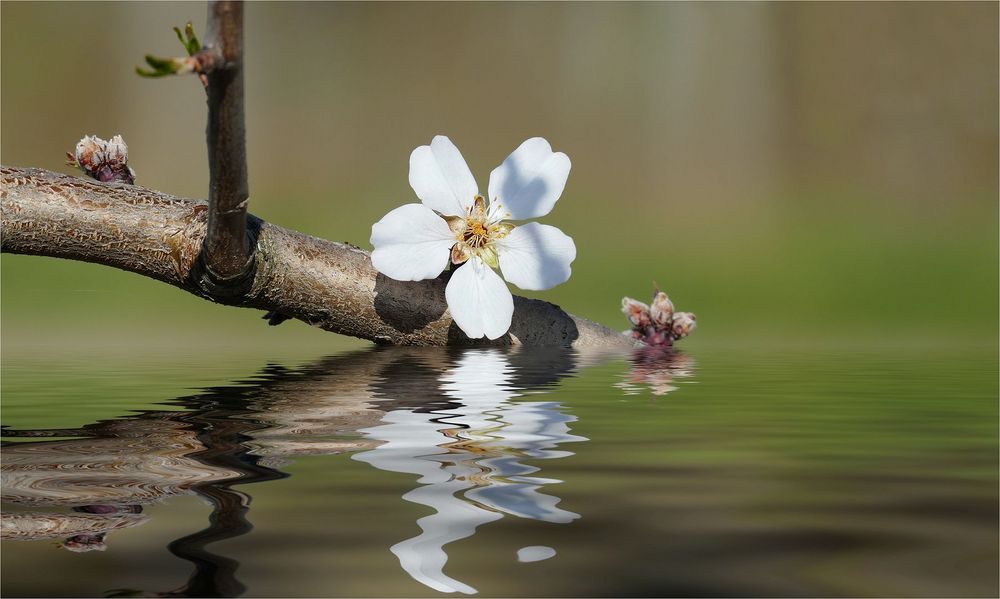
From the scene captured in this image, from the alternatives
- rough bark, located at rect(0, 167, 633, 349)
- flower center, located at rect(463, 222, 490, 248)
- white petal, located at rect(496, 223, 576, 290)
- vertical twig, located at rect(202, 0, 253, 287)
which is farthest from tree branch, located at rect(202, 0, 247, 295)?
white petal, located at rect(496, 223, 576, 290)

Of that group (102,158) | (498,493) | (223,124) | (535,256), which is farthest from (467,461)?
(102,158)

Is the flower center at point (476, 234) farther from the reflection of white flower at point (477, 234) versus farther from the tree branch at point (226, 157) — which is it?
the tree branch at point (226, 157)

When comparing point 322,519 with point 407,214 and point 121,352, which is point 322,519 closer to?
point 407,214

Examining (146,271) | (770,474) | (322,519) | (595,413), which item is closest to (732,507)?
(770,474)

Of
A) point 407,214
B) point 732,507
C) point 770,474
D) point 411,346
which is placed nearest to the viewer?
point 732,507

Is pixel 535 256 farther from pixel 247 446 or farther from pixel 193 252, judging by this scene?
pixel 247 446

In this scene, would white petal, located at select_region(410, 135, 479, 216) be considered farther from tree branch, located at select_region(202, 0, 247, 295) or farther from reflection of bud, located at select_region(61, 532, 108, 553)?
reflection of bud, located at select_region(61, 532, 108, 553)
